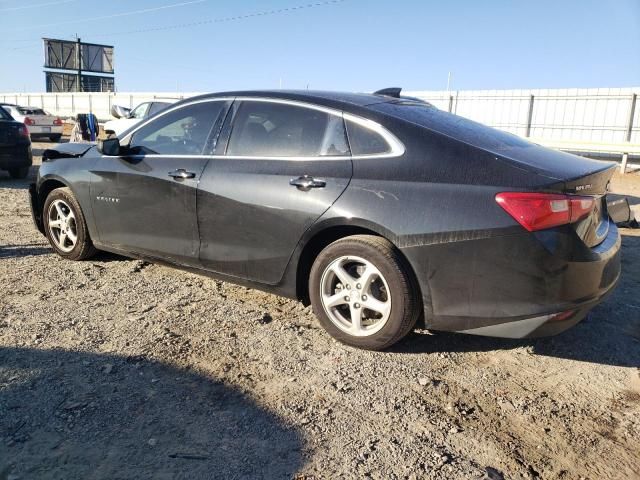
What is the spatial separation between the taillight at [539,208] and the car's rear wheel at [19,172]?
10.6 m

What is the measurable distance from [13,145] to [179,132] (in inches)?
303

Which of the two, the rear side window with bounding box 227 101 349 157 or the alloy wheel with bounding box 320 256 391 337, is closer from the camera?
the alloy wheel with bounding box 320 256 391 337

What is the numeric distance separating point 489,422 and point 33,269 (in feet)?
13.2

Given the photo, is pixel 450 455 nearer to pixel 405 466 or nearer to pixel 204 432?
pixel 405 466

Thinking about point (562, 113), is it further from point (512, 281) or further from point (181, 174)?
point (512, 281)

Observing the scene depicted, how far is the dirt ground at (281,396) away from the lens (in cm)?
233

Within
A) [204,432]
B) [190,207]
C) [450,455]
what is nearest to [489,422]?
[450,455]

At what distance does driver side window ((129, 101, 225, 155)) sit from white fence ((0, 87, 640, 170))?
1369cm

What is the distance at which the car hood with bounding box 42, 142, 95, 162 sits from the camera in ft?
16.2

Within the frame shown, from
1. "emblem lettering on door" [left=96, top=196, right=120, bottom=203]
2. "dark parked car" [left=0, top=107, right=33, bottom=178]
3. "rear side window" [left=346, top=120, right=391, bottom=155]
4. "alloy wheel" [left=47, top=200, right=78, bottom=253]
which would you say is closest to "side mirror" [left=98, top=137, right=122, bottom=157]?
"emblem lettering on door" [left=96, top=196, right=120, bottom=203]

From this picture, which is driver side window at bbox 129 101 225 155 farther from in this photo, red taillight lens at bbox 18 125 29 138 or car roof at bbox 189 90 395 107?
red taillight lens at bbox 18 125 29 138

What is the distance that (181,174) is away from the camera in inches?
157

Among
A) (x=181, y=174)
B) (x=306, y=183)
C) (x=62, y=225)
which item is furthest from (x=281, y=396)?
(x=62, y=225)

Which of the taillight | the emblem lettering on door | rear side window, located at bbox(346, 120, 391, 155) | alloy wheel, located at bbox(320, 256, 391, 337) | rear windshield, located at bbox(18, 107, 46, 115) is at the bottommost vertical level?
alloy wheel, located at bbox(320, 256, 391, 337)
